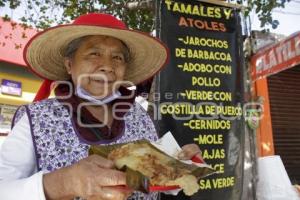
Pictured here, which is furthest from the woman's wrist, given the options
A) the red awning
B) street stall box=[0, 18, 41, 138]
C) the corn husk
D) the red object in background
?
street stall box=[0, 18, 41, 138]

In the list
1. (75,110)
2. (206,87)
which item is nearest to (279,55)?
(206,87)

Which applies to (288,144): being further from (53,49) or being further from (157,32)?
(53,49)

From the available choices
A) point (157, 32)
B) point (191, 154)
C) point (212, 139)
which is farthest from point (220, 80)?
point (191, 154)

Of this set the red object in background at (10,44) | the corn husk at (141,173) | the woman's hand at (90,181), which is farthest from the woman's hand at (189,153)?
the red object in background at (10,44)

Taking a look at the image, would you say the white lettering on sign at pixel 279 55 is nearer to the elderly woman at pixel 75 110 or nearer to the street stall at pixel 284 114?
the street stall at pixel 284 114

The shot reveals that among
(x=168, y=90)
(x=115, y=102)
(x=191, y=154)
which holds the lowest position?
(x=191, y=154)

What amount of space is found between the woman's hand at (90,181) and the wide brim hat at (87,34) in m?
0.81

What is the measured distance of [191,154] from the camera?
1626mm

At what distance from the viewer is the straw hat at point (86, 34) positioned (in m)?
1.77

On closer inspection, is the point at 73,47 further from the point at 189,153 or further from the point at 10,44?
the point at 10,44

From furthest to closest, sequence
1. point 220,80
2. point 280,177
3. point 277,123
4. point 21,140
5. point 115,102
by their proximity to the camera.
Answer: point 277,123
point 220,80
point 280,177
point 115,102
point 21,140

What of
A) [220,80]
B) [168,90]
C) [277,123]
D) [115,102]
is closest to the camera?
[115,102]

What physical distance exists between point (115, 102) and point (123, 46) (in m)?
0.32

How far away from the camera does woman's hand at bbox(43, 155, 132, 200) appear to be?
1101mm
